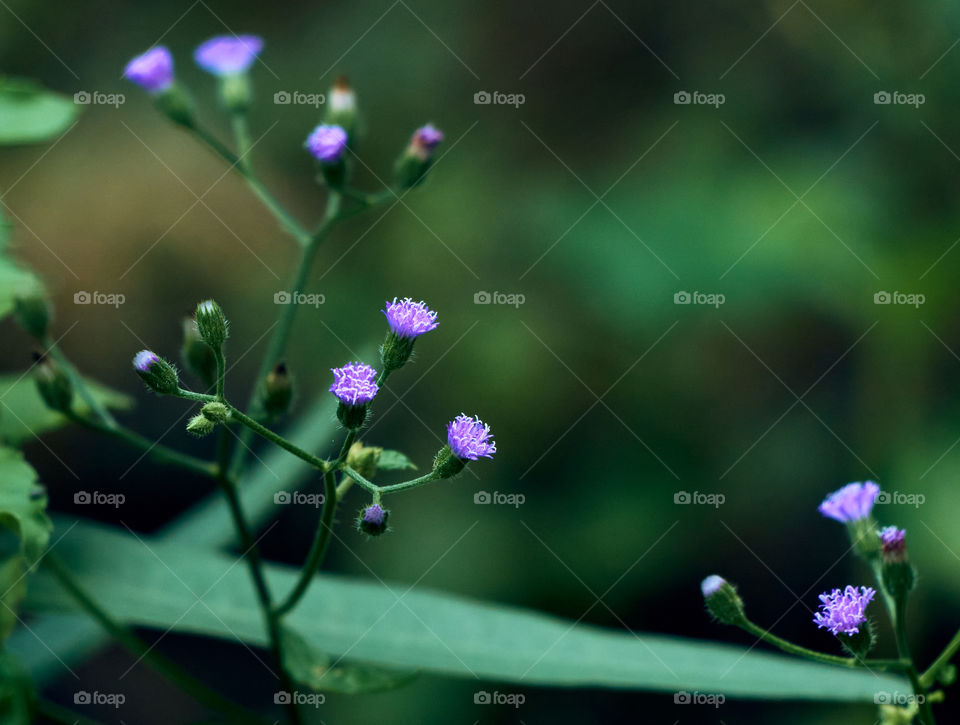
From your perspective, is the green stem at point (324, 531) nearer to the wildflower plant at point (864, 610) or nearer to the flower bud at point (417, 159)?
the wildflower plant at point (864, 610)

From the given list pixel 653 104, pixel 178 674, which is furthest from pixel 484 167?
pixel 178 674

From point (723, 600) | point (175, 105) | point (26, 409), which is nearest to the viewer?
point (723, 600)

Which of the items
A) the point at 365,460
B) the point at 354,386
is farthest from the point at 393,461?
the point at 354,386

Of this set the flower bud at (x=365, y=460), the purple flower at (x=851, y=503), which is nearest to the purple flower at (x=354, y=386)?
the flower bud at (x=365, y=460)

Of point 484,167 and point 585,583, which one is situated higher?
point 484,167

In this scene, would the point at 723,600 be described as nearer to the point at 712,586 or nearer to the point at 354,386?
the point at 712,586

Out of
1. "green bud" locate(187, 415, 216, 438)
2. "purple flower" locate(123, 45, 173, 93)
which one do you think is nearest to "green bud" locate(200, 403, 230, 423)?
"green bud" locate(187, 415, 216, 438)

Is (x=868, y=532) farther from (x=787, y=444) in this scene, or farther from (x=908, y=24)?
(x=908, y=24)

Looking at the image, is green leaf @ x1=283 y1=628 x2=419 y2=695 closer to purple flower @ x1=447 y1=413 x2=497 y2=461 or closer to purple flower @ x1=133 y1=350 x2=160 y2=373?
purple flower @ x1=447 y1=413 x2=497 y2=461
